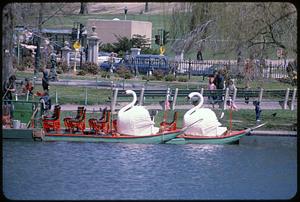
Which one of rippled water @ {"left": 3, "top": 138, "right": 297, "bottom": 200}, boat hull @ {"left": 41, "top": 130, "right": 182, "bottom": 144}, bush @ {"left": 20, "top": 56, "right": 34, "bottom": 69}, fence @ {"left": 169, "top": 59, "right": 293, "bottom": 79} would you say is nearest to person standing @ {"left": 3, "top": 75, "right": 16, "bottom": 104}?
boat hull @ {"left": 41, "top": 130, "right": 182, "bottom": 144}

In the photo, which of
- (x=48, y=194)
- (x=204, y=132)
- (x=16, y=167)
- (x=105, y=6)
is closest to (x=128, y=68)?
(x=204, y=132)

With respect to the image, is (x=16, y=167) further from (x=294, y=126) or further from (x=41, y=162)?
(x=294, y=126)

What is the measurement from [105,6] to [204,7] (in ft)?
210

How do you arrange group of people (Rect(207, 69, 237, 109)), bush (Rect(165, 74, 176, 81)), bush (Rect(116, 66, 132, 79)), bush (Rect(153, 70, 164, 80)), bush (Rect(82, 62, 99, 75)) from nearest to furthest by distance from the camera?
group of people (Rect(207, 69, 237, 109)) → bush (Rect(165, 74, 176, 81)) → bush (Rect(116, 66, 132, 79)) → bush (Rect(153, 70, 164, 80)) → bush (Rect(82, 62, 99, 75))

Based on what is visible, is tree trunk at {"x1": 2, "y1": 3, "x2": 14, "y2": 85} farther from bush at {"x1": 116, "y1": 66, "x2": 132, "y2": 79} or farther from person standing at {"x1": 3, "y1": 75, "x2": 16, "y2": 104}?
bush at {"x1": 116, "y1": 66, "x2": 132, "y2": 79}

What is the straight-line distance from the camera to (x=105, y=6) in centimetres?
9806

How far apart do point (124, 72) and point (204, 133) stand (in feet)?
80.1

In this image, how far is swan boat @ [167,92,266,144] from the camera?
25.0m

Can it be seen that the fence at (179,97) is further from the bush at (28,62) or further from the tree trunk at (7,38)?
the bush at (28,62)

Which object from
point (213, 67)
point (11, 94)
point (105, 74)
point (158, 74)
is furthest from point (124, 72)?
point (11, 94)

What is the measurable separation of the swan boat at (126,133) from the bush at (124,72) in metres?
23.0

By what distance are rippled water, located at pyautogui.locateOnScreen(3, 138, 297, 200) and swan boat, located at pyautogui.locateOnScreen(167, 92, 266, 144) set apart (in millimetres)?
194

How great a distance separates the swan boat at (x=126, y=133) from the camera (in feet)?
80.1

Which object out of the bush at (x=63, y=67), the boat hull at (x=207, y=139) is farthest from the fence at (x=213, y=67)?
the boat hull at (x=207, y=139)
